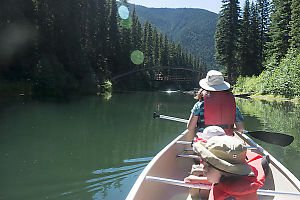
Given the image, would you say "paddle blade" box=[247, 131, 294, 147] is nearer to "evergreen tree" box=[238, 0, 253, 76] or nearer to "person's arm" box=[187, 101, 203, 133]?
"person's arm" box=[187, 101, 203, 133]

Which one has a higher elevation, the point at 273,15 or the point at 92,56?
the point at 273,15

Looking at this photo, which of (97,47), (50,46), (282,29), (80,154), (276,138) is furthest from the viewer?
(97,47)

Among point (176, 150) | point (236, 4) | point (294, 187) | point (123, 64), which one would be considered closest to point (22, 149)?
point (176, 150)

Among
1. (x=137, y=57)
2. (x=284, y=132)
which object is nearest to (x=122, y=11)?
(x=137, y=57)

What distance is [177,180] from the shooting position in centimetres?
339

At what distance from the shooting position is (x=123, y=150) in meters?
6.71

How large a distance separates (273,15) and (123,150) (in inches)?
1366

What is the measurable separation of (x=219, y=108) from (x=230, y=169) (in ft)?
6.88

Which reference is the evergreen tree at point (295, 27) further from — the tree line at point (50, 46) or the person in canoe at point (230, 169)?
the person in canoe at point (230, 169)

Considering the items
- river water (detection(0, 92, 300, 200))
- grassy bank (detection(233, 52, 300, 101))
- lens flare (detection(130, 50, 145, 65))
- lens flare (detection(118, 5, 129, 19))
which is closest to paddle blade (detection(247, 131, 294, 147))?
river water (detection(0, 92, 300, 200))

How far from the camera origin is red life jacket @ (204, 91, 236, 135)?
148 inches

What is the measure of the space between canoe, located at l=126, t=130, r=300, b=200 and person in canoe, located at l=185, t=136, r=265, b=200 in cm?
92

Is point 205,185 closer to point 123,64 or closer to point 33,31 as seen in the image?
point 33,31

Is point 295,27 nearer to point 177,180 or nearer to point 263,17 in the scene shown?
point 263,17
